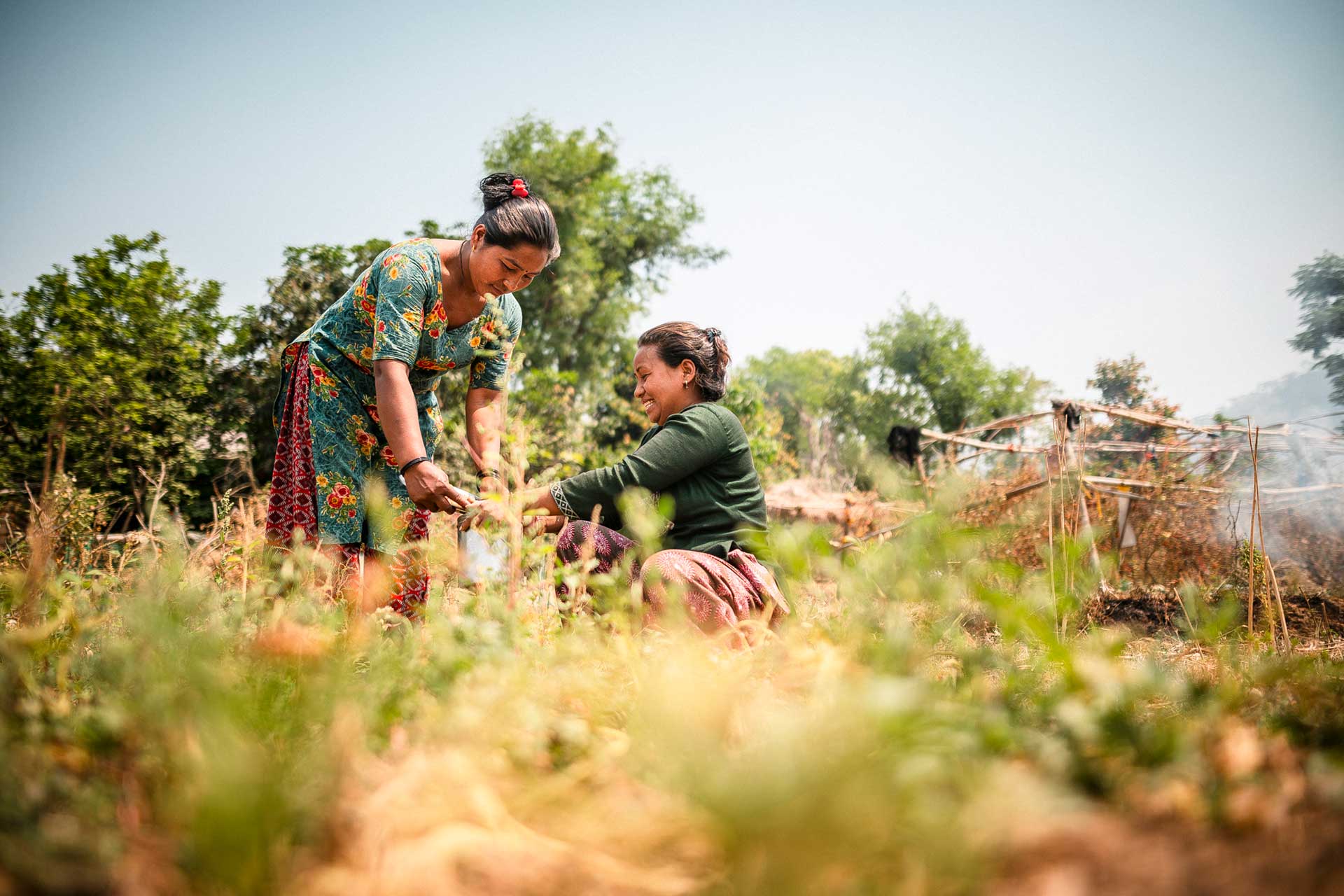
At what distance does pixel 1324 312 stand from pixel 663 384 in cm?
2045

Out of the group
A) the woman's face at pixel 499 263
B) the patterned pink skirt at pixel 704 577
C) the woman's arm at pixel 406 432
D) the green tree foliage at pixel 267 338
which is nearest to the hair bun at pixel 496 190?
the woman's face at pixel 499 263

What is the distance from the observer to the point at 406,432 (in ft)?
7.79

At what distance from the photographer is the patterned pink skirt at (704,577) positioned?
2.17 meters

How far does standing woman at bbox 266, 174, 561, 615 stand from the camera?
98.1 inches

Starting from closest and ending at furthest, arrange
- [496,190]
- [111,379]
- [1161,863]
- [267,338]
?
[1161,863] < [496,190] < [111,379] < [267,338]

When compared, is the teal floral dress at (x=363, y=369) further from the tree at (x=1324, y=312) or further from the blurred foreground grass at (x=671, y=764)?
the tree at (x=1324, y=312)

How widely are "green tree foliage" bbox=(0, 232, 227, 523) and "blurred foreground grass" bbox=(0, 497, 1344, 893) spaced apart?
906 centimetres

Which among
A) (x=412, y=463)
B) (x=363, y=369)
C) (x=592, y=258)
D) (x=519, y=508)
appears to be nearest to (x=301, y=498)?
(x=363, y=369)

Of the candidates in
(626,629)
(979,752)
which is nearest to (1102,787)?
(979,752)

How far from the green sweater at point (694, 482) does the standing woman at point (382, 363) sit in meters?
0.52

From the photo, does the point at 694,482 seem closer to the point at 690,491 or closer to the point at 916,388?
the point at 690,491

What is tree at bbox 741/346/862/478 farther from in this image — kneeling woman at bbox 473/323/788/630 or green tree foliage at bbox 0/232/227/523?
kneeling woman at bbox 473/323/788/630

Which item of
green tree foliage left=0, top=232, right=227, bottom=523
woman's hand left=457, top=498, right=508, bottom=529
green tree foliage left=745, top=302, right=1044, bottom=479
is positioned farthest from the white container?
green tree foliage left=745, top=302, right=1044, bottom=479

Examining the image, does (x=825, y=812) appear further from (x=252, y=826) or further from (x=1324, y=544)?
(x=1324, y=544)
